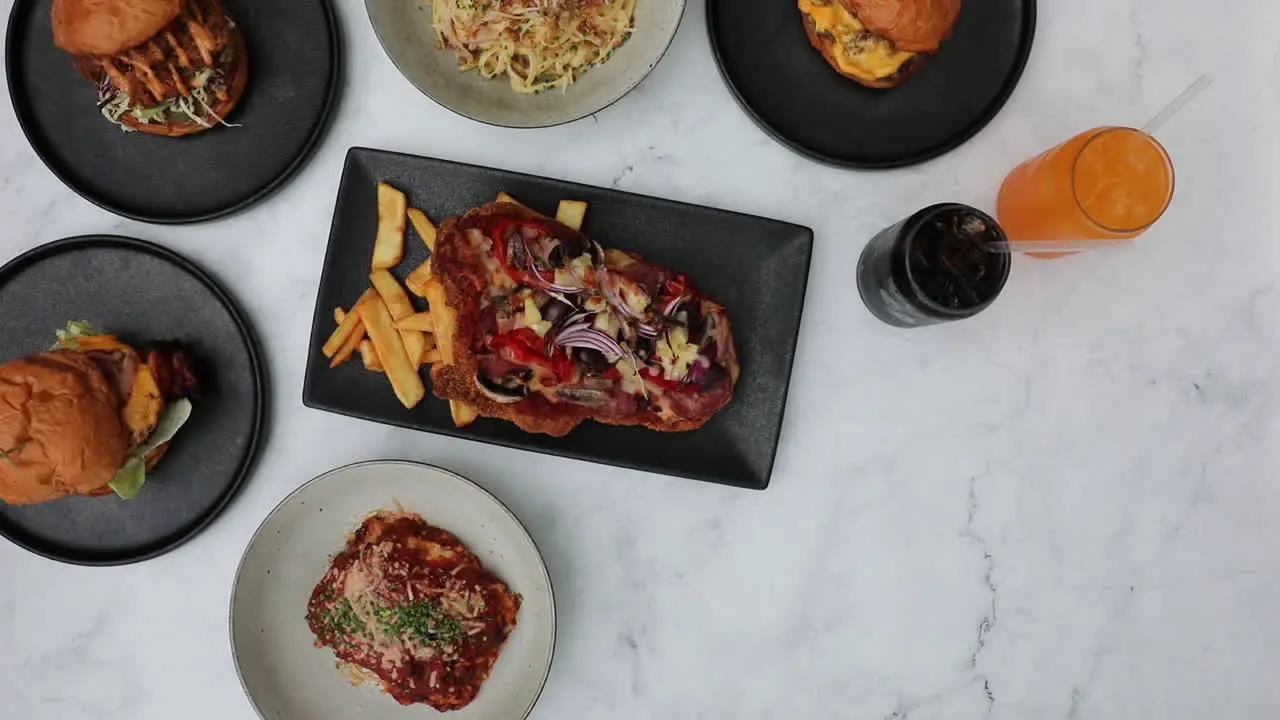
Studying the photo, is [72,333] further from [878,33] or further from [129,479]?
[878,33]

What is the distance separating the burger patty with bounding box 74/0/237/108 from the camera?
209 centimetres

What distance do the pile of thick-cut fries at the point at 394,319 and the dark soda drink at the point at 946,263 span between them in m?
0.80

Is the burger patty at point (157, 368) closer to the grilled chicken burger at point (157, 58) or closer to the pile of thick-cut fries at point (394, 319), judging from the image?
the pile of thick-cut fries at point (394, 319)

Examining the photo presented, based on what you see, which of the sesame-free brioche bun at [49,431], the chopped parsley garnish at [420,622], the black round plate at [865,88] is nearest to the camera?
the sesame-free brioche bun at [49,431]

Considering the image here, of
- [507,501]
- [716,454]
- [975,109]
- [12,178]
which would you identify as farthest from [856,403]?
[12,178]

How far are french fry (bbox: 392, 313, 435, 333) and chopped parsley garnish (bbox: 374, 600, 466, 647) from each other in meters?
0.67

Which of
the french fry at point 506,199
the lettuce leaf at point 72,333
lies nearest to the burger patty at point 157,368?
the lettuce leaf at point 72,333

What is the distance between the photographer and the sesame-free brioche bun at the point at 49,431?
6.41 ft

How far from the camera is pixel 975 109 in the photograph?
2.30 m

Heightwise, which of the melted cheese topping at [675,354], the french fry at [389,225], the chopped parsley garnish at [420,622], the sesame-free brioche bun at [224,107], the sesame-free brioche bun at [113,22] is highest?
the sesame-free brioche bun at [113,22]

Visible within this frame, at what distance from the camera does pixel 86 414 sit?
1985 millimetres

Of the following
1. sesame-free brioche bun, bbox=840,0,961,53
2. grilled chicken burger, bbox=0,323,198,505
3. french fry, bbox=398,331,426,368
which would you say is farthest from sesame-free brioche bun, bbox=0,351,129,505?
sesame-free brioche bun, bbox=840,0,961,53

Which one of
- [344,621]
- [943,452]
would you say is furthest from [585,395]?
[943,452]

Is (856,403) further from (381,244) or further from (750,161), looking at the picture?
(381,244)
